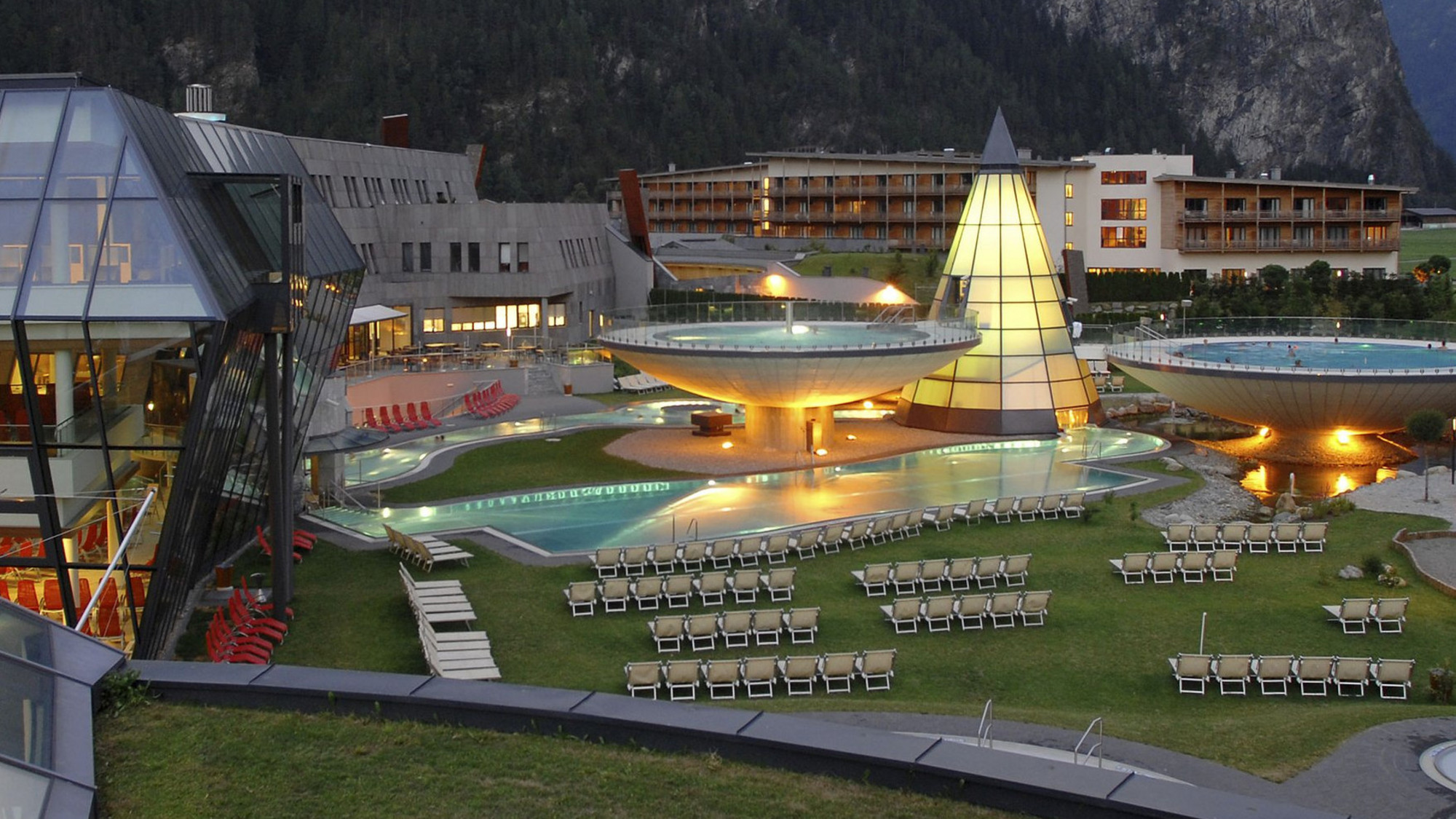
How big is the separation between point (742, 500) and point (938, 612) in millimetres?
10430

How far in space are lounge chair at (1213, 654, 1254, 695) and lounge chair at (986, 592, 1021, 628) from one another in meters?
3.67

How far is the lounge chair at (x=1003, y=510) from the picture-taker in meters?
32.4

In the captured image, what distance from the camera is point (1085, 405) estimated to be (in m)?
46.0

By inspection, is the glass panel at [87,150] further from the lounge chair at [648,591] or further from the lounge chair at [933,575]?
the lounge chair at [933,575]

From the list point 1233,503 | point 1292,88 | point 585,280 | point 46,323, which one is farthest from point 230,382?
point 1292,88

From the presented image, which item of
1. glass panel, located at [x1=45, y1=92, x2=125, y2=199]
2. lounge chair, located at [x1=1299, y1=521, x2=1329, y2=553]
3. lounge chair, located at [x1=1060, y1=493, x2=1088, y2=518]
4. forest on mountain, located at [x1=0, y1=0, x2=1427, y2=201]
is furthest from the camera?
forest on mountain, located at [x1=0, y1=0, x2=1427, y2=201]

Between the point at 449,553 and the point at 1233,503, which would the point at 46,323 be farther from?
the point at 1233,503

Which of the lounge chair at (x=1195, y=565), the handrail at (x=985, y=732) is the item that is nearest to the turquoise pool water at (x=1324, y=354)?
the lounge chair at (x=1195, y=565)

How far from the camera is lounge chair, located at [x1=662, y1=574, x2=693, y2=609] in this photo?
25734 mm

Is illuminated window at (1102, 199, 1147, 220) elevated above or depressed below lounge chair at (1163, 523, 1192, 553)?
above

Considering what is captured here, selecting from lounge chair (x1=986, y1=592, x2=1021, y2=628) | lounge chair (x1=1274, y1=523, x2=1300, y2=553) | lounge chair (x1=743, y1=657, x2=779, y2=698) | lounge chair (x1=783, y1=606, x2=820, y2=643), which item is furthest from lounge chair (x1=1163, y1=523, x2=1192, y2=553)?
lounge chair (x1=743, y1=657, x2=779, y2=698)

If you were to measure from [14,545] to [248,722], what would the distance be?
28.3ft

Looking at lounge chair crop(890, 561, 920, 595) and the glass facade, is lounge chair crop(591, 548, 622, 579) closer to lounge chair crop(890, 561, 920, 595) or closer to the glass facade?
lounge chair crop(890, 561, 920, 595)

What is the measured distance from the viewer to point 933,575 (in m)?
26.9
